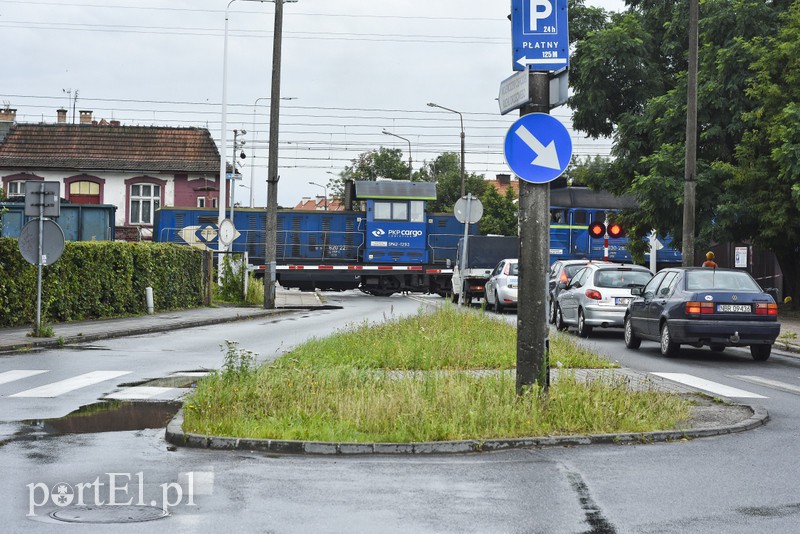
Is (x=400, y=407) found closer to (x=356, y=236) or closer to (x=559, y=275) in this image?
(x=559, y=275)

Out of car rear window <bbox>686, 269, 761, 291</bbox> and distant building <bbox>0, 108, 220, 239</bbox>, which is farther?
distant building <bbox>0, 108, 220, 239</bbox>

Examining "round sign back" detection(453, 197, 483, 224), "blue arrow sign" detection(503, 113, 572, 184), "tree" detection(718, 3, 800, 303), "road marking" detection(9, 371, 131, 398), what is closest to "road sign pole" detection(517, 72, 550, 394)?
"blue arrow sign" detection(503, 113, 572, 184)

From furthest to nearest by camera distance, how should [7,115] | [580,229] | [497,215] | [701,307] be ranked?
[497,215]
[7,115]
[580,229]
[701,307]

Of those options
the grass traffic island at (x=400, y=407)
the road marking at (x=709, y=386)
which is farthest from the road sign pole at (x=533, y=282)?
the road marking at (x=709, y=386)

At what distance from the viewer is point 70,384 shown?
43.8 ft

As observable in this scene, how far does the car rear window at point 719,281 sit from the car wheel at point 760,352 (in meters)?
1.02

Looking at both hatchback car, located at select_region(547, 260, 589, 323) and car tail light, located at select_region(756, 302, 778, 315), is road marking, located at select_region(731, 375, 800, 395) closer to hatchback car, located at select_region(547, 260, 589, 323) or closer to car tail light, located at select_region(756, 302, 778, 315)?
car tail light, located at select_region(756, 302, 778, 315)

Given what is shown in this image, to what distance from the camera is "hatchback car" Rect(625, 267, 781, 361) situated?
58.4ft

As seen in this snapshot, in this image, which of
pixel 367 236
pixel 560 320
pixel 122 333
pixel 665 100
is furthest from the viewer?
pixel 367 236

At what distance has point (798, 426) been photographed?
10.5 metres

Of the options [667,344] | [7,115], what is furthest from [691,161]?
[7,115]

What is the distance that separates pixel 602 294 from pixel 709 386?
→ 8705 mm

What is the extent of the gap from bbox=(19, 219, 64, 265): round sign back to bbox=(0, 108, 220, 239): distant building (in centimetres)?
3507

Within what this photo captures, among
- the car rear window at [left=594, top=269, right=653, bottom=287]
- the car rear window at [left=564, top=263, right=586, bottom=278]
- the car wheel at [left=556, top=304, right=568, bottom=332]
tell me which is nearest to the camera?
the car rear window at [left=594, top=269, right=653, bottom=287]
